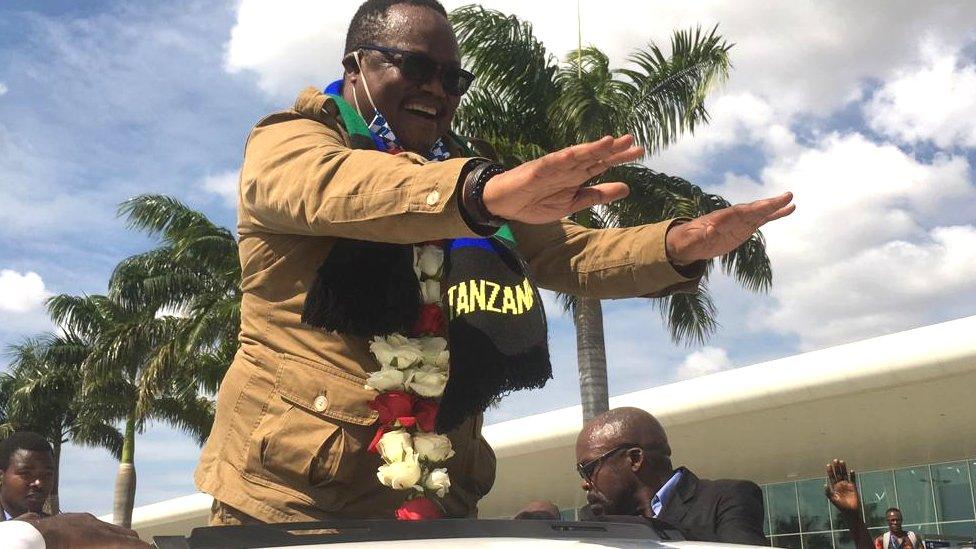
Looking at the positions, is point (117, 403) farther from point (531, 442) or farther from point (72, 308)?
point (531, 442)

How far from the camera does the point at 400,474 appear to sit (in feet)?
7.22

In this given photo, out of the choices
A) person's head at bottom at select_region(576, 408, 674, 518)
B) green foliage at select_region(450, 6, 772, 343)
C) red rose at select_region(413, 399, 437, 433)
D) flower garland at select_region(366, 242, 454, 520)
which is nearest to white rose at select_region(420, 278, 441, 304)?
flower garland at select_region(366, 242, 454, 520)

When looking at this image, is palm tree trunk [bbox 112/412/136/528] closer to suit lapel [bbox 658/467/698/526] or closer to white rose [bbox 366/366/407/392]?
suit lapel [bbox 658/467/698/526]

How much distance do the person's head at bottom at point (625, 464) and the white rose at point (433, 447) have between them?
3283mm

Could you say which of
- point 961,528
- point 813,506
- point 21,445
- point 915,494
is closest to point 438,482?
point 21,445

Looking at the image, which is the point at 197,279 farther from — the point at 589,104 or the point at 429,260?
the point at 429,260

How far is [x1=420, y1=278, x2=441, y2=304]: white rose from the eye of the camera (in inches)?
96.3

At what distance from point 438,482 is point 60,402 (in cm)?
3468

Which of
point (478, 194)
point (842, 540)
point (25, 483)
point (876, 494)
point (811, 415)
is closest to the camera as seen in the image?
point (478, 194)

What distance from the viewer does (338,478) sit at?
221 cm

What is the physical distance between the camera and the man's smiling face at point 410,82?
8.33 ft

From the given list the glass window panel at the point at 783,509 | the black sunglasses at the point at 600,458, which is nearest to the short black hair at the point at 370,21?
the black sunglasses at the point at 600,458

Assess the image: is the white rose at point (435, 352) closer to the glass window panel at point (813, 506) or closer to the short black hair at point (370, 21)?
the short black hair at point (370, 21)

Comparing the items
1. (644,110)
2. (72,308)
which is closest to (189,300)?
(72,308)
